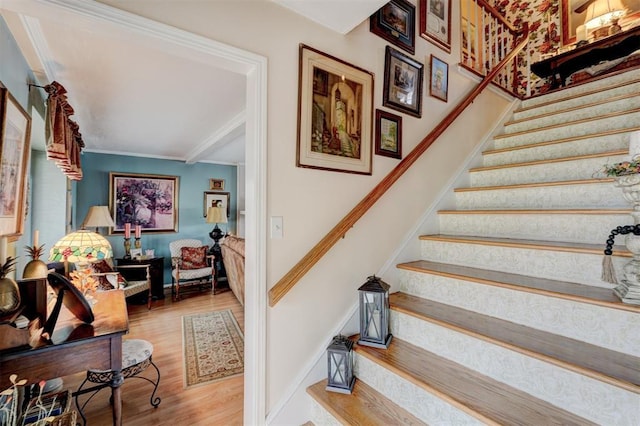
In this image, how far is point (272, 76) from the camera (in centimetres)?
142

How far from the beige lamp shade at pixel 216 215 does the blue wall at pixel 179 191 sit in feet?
1.22

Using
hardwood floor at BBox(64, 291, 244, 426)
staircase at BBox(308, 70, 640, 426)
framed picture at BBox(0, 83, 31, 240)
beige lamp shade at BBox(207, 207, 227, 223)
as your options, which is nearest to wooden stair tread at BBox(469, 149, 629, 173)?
staircase at BBox(308, 70, 640, 426)

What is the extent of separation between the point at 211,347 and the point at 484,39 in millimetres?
4220

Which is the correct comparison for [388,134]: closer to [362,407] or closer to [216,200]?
[362,407]

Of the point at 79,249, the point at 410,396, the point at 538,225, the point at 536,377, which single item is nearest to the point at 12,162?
the point at 79,249

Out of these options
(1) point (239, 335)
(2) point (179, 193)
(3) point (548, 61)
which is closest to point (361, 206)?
(1) point (239, 335)

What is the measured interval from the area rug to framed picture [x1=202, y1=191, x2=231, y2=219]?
8.23 feet

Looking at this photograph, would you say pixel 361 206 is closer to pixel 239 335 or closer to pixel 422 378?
pixel 422 378

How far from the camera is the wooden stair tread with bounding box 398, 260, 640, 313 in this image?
1165 millimetres

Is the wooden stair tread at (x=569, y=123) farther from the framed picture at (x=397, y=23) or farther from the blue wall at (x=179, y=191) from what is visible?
the blue wall at (x=179, y=191)

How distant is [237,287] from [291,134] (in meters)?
3.08

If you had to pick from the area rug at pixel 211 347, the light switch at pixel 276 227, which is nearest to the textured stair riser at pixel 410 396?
the light switch at pixel 276 227

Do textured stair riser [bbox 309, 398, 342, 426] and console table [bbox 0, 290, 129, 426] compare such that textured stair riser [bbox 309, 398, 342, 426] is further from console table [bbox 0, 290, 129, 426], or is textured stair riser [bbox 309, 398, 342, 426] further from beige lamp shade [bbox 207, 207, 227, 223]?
beige lamp shade [bbox 207, 207, 227, 223]

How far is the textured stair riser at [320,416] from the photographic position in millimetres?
1349
